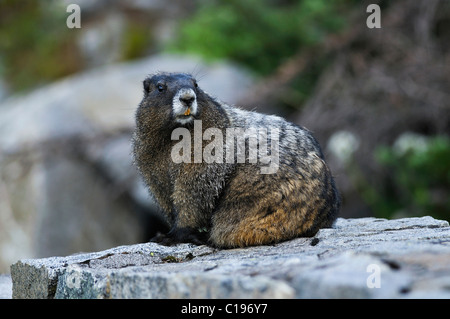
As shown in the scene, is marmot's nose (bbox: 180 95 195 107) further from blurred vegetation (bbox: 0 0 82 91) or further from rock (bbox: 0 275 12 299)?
blurred vegetation (bbox: 0 0 82 91)

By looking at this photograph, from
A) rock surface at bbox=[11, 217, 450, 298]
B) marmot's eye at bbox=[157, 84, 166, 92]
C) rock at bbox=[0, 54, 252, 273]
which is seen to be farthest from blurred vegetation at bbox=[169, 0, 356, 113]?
rock surface at bbox=[11, 217, 450, 298]

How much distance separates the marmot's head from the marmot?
10 mm

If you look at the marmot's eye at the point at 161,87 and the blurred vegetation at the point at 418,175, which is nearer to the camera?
the marmot's eye at the point at 161,87

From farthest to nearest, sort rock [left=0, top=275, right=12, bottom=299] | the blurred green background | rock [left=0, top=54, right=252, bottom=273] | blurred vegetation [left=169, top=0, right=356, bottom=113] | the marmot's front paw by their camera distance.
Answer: blurred vegetation [left=169, top=0, right=356, bottom=113], rock [left=0, top=54, right=252, bottom=273], the blurred green background, rock [left=0, top=275, right=12, bottom=299], the marmot's front paw

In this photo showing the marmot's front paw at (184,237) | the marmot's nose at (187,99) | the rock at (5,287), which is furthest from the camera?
the rock at (5,287)

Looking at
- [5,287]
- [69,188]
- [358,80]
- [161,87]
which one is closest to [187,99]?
[161,87]

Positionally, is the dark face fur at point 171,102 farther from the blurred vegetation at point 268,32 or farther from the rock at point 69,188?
the blurred vegetation at point 268,32

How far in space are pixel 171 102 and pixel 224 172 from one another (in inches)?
34.7

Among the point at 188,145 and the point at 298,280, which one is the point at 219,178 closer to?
the point at 188,145

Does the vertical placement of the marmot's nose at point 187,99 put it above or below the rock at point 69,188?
above

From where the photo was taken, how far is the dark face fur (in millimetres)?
5934

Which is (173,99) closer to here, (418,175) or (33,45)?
(418,175)

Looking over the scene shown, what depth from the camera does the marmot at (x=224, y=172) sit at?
231 inches

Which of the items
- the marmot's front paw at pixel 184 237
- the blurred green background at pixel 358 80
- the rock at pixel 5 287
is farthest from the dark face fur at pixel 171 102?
the blurred green background at pixel 358 80
